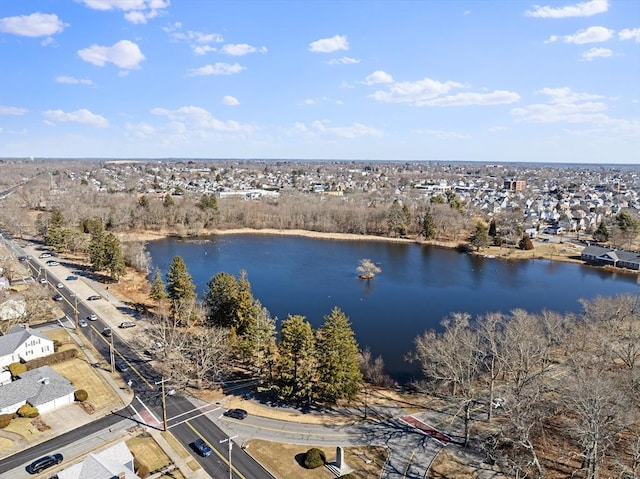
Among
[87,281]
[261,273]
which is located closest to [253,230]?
[261,273]

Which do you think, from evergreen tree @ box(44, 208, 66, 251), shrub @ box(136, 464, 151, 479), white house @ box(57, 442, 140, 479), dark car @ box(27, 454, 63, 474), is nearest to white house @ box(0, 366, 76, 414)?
dark car @ box(27, 454, 63, 474)

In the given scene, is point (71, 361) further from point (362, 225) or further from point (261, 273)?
point (362, 225)

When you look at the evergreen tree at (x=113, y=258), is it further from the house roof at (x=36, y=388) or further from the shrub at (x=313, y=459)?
the shrub at (x=313, y=459)

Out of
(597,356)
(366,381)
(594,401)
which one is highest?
(594,401)

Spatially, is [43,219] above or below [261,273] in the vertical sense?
above

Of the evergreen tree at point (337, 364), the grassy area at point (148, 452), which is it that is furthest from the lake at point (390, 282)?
the grassy area at point (148, 452)

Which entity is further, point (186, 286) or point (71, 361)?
point (186, 286)

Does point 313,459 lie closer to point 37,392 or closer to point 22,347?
point 37,392
